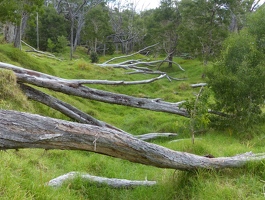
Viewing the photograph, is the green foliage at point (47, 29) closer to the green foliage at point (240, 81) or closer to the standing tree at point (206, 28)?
the standing tree at point (206, 28)

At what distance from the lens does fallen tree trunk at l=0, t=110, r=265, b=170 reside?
3.34m

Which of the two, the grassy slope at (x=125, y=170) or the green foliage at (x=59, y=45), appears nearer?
the grassy slope at (x=125, y=170)

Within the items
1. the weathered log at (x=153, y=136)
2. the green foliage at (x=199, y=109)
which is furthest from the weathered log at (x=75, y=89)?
the green foliage at (x=199, y=109)

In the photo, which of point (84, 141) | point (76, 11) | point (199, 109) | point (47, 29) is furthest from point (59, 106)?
point (47, 29)

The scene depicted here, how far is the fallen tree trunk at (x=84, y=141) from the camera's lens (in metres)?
3.34

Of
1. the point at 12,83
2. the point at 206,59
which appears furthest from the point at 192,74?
the point at 12,83

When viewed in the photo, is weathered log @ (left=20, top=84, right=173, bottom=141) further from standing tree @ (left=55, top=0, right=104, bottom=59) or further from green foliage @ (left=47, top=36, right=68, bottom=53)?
standing tree @ (left=55, top=0, right=104, bottom=59)

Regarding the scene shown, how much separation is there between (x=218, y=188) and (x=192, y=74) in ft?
75.9

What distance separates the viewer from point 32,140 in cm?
343

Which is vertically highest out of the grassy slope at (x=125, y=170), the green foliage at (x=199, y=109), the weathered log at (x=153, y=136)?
the green foliage at (x=199, y=109)

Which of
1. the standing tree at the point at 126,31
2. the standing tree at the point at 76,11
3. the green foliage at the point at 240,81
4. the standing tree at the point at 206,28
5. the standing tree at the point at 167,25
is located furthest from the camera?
the standing tree at the point at 126,31

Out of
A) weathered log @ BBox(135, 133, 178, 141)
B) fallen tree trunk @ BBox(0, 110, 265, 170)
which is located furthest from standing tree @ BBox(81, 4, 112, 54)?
fallen tree trunk @ BBox(0, 110, 265, 170)

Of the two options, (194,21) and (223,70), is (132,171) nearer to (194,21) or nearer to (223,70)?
(223,70)

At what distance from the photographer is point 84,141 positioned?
3.76 m
